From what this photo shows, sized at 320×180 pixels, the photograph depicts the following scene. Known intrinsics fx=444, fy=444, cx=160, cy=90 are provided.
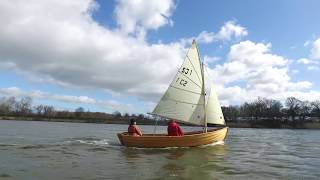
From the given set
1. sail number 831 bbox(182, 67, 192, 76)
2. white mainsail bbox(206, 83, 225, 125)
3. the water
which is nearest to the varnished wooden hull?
the water

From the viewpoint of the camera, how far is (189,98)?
117 feet

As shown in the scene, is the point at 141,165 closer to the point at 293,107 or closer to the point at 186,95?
the point at 186,95

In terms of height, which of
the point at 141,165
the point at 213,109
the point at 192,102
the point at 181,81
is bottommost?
the point at 141,165

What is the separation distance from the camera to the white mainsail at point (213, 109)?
37.1 metres

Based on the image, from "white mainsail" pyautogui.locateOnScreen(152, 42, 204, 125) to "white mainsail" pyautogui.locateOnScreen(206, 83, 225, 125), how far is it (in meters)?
0.74

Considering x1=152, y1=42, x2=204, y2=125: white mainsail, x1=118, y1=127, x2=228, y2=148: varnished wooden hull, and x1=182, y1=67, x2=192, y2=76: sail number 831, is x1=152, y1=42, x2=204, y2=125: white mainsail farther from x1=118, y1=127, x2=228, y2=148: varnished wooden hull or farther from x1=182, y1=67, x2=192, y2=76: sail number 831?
x1=118, y1=127, x2=228, y2=148: varnished wooden hull

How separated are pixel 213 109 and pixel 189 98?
107 inches

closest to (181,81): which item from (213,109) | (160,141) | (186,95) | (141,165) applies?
(186,95)

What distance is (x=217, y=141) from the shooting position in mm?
36344

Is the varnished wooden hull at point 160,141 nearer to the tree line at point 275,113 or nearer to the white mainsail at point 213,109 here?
the white mainsail at point 213,109

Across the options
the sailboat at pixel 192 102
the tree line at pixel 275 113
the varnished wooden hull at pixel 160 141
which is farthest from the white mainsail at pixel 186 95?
the tree line at pixel 275 113

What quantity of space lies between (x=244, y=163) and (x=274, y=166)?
1.79 m

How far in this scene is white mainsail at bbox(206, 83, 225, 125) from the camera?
3706 cm

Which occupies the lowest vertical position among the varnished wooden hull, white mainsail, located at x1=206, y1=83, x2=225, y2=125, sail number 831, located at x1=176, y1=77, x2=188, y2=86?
the varnished wooden hull
